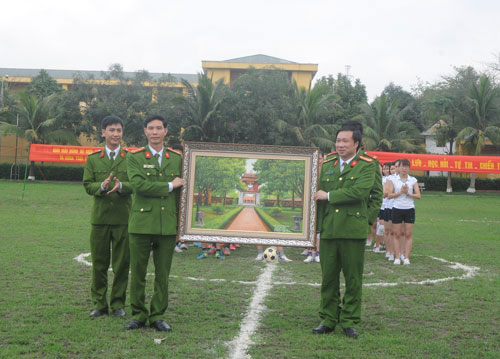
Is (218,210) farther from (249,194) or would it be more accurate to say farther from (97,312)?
(97,312)

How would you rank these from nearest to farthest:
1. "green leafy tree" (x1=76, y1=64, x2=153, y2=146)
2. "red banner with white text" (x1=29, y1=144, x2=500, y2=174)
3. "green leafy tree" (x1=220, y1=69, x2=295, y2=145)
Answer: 1. "red banner with white text" (x1=29, y1=144, x2=500, y2=174)
2. "green leafy tree" (x1=220, y1=69, x2=295, y2=145)
3. "green leafy tree" (x1=76, y1=64, x2=153, y2=146)

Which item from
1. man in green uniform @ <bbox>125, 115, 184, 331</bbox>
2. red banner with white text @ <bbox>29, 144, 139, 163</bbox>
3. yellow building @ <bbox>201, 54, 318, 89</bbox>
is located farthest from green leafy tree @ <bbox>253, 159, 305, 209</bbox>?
yellow building @ <bbox>201, 54, 318, 89</bbox>

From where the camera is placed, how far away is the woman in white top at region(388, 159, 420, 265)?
1027 centimetres

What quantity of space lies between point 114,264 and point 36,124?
36307 mm

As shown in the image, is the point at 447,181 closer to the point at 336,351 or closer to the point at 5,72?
the point at 336,351

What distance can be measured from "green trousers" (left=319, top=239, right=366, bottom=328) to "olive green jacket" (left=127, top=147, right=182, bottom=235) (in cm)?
168

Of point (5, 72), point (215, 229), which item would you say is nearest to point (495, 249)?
point (215, 229)

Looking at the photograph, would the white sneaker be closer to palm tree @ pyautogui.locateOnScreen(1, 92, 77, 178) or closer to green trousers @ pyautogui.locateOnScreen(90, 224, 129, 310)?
green trousers @ pyautogui.locateOnScreen(90, 224, 129, 310)

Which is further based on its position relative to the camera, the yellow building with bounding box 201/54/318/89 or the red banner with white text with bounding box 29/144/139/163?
the yellow building with bounding box 201/54/318/89

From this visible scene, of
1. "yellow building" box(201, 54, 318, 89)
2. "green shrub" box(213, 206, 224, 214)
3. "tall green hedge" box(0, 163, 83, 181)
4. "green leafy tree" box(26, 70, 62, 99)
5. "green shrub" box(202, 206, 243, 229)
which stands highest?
"yellow building" box(201, 54, 318, 89)

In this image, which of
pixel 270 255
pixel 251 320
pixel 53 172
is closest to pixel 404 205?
pixel 270 255

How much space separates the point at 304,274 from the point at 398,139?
3152 cm

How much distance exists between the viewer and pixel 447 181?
38594 mm

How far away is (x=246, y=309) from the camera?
257 inches
